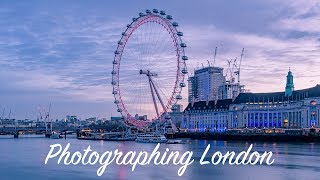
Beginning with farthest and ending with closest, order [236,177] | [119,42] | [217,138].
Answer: [217,138] → [119,42] → [236,177]

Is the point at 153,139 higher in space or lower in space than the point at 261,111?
lower

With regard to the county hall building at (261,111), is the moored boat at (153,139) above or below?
below

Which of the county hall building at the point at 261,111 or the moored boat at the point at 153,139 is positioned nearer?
the moored boat at the point at 153,139

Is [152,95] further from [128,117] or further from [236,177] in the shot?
[236,177]

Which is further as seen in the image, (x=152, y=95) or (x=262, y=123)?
(x=262, y=123)

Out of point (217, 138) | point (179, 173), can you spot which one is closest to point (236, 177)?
point (179, 173)

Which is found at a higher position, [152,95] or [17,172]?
[152,95]

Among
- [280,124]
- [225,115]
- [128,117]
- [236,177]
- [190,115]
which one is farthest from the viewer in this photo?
[190,115]

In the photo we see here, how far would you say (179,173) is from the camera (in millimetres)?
34906

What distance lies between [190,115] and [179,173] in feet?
341

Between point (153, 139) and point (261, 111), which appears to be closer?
point (153, 139)

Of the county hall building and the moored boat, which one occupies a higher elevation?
the county hall building

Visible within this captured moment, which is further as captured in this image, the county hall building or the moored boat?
the county hall building

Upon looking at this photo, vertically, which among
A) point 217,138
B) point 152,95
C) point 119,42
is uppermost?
point 119,42
